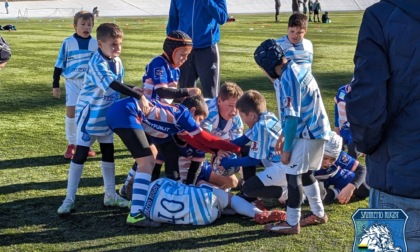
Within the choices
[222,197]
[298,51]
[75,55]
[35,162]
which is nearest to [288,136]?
[222,197]

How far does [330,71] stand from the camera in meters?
14.5

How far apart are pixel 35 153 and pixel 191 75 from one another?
1923mm

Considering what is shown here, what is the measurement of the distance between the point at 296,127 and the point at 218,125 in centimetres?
174

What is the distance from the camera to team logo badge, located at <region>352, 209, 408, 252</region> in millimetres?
2406

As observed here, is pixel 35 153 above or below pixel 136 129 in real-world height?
below

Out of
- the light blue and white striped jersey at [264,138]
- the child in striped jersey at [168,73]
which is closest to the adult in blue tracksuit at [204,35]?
the child in striped jersey at [168,73]

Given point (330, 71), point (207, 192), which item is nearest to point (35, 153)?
point (207, 192)

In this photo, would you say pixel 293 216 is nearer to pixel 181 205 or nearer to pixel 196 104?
pixel 181 205

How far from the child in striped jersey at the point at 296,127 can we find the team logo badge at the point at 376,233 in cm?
196

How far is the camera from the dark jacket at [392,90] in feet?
8.14

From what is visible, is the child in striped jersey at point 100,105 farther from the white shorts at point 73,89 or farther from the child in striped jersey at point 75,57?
the white shorts at point 73,89

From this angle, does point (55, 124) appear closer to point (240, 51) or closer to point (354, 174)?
point (354, 174)

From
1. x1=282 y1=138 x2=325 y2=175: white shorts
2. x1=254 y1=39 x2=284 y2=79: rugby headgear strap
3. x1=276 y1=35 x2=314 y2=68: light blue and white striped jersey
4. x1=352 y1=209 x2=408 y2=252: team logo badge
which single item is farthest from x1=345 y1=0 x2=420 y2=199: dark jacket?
x1=276 y1=35 x2=314 y2=68: light blue and white striped jersey

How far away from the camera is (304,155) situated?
467 centimetres
